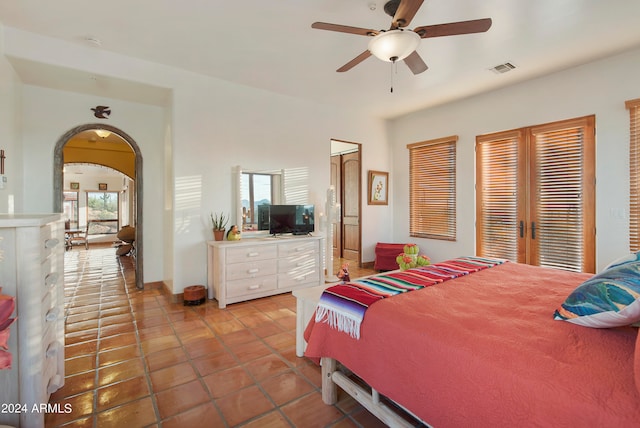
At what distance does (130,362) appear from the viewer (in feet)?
7.34

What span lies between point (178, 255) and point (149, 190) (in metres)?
1.24

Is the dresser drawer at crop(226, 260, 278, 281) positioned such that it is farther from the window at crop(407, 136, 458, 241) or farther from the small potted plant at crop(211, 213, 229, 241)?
the window at crop(407, 136, 458, 241)

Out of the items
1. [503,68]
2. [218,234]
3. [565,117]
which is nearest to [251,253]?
[218,234]

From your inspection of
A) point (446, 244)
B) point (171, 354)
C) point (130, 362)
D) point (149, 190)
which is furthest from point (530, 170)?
point (149, 190)

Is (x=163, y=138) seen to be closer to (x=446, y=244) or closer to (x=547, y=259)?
(x=446, y=244)

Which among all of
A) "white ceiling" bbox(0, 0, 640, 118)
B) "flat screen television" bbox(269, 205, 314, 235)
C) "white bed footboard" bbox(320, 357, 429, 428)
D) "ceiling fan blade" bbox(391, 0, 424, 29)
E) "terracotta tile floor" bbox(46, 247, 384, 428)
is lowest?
"terracotta tile floor" bbox(46, 247, 384, 428)

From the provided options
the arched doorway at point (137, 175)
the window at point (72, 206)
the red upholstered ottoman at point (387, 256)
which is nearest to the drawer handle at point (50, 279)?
the arched doorway at point (137, 175)

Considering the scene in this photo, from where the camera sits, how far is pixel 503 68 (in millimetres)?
3529

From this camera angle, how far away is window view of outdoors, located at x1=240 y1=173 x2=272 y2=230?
4008 millimetres

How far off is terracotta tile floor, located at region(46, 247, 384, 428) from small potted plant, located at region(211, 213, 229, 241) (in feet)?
2.79

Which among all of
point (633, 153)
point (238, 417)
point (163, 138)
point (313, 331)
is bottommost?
point (238, 417)

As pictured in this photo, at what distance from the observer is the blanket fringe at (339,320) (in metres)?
1.50

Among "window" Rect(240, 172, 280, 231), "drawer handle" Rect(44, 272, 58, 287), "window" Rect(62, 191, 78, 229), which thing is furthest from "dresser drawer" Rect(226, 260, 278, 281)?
"window" Rect(62, 191, 78, 229)

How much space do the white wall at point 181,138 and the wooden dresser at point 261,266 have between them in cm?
50
